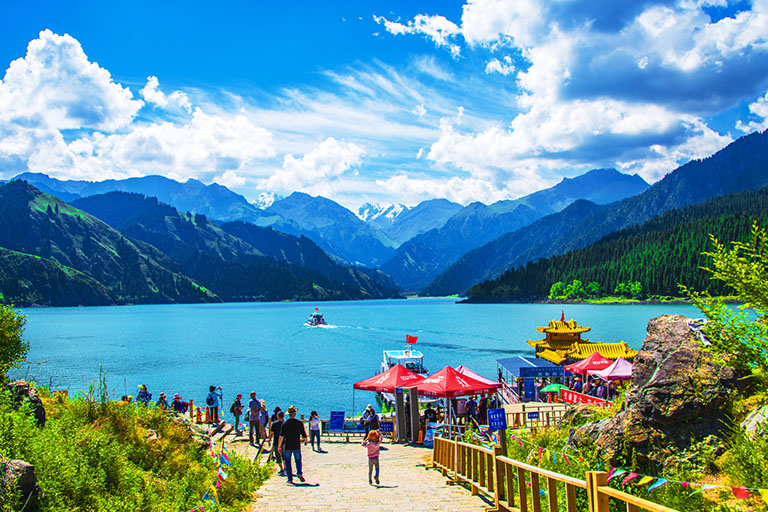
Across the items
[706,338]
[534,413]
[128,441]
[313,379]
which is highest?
[706,338]

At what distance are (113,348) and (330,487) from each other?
88494 mm

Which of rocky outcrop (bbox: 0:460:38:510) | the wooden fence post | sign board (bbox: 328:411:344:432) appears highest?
the wooden fence post

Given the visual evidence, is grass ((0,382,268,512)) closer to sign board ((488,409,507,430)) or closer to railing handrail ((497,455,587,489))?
railing handrail ((497,455,587,489))

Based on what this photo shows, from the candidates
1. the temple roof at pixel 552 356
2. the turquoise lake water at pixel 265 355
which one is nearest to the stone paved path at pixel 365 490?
the turquoise lake water at pixel 265 355

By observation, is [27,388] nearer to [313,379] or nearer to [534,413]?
[534,413]

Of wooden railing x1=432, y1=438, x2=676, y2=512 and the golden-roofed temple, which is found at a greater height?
wooden railing x1=432, y1=438, x2=676, y2=512

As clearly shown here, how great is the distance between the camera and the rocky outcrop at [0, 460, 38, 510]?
7.50m

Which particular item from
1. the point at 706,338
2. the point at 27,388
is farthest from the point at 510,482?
the point at 27,388

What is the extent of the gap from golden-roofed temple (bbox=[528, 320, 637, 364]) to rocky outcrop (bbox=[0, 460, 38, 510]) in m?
35.2

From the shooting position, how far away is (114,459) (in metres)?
10.9

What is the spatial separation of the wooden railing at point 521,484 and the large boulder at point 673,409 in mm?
2138

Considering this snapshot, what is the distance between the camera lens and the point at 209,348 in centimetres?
8850

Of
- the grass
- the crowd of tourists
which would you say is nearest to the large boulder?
the crowd of tourists

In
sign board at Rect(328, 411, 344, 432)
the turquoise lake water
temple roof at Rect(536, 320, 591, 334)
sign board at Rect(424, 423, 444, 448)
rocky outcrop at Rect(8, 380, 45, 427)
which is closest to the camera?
rocky outcrop at Rect(8, 380, 45, 427)
